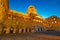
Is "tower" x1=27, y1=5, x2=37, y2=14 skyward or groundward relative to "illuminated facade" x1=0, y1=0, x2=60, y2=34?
skyward

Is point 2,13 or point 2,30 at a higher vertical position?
point 2,13

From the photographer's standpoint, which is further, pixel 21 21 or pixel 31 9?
pixel 31 9

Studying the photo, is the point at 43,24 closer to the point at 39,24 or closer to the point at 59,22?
the point at 39,24

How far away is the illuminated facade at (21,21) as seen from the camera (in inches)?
380

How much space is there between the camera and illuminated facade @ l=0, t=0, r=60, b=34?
31.7ft

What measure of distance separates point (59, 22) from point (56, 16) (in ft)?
5.15

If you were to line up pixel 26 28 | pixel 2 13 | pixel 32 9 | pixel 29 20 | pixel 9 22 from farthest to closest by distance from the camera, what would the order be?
pixel 32 9, pixel 29 20, pixel 26 28, pixel 9 22, pixel 2 13

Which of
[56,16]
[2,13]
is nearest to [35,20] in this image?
[56,16]

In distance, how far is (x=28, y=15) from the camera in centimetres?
1402

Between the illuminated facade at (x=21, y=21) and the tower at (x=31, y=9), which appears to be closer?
the illuminated facade at (x=21, y=21)

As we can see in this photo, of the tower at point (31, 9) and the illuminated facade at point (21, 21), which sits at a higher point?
the tower at point (31, 9)

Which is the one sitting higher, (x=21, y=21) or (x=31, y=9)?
(x=31, y=9)

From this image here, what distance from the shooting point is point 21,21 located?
11711mm

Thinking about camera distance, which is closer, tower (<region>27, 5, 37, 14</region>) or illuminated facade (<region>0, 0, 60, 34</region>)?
illuminated facade (<region>0, 0, 60, 34</region>)
